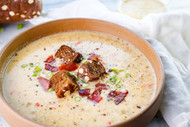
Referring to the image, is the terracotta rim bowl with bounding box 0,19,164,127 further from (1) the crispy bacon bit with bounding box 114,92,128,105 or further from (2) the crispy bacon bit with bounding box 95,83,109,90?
(2) the crispy bacon bit with bounding box 95,83,109,90

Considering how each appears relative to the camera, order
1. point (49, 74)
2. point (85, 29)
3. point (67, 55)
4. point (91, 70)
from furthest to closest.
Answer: point (85, 29) < point (67, 55) < point (49, 74) < point (91, 70)

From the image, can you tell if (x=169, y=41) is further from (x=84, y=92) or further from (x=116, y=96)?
(x=84, y=92)

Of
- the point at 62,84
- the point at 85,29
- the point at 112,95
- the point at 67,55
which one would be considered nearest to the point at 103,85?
the point at 112,95

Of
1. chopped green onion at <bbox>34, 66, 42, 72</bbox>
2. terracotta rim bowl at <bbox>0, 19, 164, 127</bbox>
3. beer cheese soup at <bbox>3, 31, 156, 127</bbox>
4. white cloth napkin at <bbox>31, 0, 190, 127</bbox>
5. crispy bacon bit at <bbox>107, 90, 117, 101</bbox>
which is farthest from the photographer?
chopped green onion at <bbox>34, 66, 42, 72</bbox>

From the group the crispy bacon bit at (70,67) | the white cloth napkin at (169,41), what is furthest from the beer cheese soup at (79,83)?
the white cloth napkin at (169,41)

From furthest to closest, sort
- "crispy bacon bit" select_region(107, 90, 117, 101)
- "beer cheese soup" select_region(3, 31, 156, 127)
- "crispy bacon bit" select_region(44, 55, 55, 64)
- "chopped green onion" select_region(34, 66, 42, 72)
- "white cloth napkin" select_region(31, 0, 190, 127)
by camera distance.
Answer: "crispy bacon bit" select_region(44, 55, 55, 64), "chopped green onion" select_region(34, 66, 42, 72), "white cloth napkin" select_region(31, 0, 190, 127), "crispy bacon bit" select_region(107, 90, 117, 101), "beer cheese soup" select_region(3, 31, 156, 127)

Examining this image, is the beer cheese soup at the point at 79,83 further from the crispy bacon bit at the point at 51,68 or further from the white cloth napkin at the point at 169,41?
the white cloth napkin at the point at 169,41

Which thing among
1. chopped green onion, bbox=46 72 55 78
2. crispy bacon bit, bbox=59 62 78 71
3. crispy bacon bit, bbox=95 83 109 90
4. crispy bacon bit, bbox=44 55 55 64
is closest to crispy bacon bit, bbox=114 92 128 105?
crispy bacon bit, bbox=95 83 109 90
